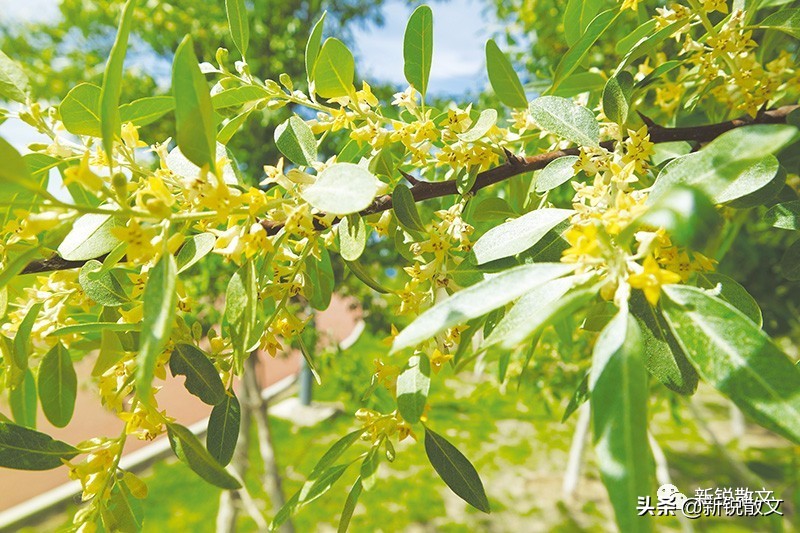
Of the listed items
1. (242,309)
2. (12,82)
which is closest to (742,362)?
(242,309)

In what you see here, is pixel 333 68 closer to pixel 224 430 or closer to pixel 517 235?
pixel 517 235

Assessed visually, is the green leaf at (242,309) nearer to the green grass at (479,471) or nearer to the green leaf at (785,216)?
the green leaf at (785,216)

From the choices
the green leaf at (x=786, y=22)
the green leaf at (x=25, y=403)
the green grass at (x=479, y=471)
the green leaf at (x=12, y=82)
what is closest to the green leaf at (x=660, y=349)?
the green leaf at (x=786, y=22)

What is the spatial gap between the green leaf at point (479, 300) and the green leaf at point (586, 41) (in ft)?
1.17

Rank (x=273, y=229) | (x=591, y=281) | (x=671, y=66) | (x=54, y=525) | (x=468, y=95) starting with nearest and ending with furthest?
(x=591, y=281), (x=273, y=229), (x=671, y=66), (x=468, y=95), (x=54, y=525)

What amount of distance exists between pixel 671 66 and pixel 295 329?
57cm

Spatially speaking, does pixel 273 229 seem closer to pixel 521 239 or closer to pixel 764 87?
pixel 521 239

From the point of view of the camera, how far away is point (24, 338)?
53 cm

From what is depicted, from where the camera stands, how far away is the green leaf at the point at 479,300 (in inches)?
13.4

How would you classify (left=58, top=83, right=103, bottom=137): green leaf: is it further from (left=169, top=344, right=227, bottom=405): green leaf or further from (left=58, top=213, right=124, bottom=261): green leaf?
(left=169, top=344, right=227, bottom=405): green leaf

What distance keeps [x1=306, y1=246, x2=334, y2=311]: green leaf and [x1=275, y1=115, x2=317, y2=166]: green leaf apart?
11cm

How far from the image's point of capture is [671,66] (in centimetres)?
64

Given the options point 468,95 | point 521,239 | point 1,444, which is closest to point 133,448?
point 468,95

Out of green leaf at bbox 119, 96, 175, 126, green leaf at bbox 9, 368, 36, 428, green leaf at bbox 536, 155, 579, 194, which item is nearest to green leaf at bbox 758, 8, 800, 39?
green leaf at bbox 536, 155, 579, 194
